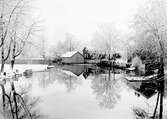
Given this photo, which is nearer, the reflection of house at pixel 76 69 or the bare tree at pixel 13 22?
the bare tree at pixel 13 22

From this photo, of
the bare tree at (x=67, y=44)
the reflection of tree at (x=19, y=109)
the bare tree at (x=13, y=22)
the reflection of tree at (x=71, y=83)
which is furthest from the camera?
the bare tree at (x=67, y=44)

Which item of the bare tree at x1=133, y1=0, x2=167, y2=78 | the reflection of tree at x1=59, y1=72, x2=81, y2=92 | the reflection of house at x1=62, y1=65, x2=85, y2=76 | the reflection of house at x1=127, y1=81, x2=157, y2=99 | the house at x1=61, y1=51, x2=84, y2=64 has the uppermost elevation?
the bare tree at x1=133, y1=0, x2=167, y2=78

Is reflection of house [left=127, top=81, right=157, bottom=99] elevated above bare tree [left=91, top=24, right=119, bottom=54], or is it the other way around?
bare tree [left=91, top=24, right=119, bottom=54]

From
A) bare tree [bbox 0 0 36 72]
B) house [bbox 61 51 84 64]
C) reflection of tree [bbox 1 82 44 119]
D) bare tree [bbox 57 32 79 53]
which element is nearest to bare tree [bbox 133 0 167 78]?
bare tree [bbox 0 0 36 72]

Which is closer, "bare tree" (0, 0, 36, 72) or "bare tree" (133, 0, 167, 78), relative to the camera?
"bare tree" (133, 0, 167, 78)

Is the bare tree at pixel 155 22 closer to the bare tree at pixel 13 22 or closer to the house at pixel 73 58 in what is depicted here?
the bare tree at pixel 13 22

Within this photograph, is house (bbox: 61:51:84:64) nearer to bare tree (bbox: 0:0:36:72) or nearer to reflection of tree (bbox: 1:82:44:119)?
bare tree (bbox: 0:0:36:72)

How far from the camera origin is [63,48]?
96188 millimetres

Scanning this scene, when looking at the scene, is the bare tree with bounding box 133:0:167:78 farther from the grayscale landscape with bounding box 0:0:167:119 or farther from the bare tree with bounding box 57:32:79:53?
the bare tree with bounding box 57:32:79:53

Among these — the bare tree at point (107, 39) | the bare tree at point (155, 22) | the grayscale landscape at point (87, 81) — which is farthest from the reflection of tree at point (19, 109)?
the bare tree at point (107, 39)

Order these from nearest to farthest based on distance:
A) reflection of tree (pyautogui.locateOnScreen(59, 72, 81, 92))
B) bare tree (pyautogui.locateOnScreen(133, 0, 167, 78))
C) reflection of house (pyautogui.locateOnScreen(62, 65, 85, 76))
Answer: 1. reflection of tree (pyautogui.locateOnScreen(59, 72, 81, 92))
2. bare tree (pyautogui.locateOnScreen(133, 0, 167, 78))
3. reflection of house (pyautogui.locateOnScreen(62, 65, 85, 76))

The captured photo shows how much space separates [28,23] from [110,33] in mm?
43180

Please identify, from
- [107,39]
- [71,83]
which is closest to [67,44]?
[107,39]

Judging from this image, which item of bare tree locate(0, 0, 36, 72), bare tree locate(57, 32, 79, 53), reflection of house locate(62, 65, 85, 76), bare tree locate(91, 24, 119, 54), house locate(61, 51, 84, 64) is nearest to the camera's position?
bare tree locate(0, 0, 36, 72)
